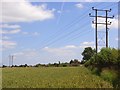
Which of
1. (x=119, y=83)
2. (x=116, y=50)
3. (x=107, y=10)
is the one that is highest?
(x=107, y=10)

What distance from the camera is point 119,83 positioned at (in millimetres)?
23531

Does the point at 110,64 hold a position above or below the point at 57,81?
above

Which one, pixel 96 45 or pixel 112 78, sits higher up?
pixel 96 45

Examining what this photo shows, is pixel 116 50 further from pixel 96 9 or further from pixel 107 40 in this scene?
pixel 96 9

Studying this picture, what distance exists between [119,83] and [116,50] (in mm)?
8934

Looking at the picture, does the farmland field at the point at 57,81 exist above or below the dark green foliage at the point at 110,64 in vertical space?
below

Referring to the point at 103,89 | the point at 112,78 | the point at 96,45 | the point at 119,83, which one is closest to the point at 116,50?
the point at 112,78

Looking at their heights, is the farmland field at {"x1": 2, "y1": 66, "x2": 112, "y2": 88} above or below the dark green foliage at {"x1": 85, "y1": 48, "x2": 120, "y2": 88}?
below

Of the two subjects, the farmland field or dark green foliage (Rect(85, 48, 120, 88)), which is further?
dark green foliage (Rect(85, 48, 120, 88))

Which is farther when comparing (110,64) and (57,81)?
(110,64)

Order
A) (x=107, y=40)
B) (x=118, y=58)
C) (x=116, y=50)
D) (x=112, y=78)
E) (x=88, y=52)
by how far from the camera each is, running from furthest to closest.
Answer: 1. (x=88, y=52)
2. (x=107, y=40)
3. (x=116, y=50)
4. (x=118, y=58)
5. (x=112, y=78)

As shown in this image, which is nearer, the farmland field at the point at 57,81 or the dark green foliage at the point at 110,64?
the farmland field at the point at 57,81

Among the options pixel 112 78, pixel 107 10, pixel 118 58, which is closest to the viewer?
pixel 112 78

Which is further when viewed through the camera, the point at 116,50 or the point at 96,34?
the point at 96,34
